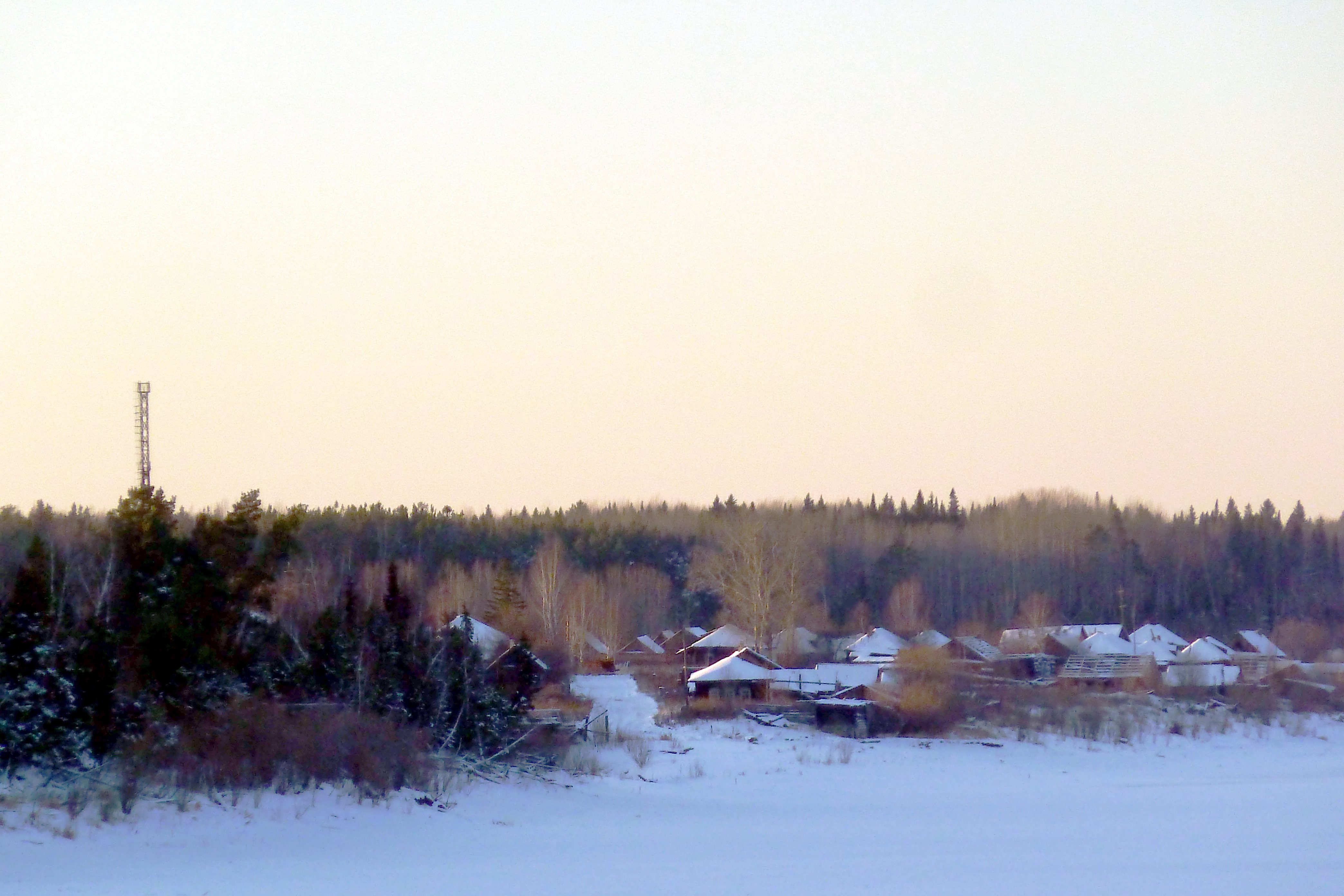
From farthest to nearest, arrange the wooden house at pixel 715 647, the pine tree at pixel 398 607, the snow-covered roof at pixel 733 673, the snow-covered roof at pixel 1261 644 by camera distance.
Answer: the snow-covered roof at pixel 1261 644, the wooden house at pixel 715 647, the snow-covered roof at pixel 733 673, the pine tree at pixel 398 607

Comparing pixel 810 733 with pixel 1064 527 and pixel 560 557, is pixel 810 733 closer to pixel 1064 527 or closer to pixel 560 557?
pixel 560 557

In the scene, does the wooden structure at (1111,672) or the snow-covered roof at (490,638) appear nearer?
the snow-covered roof at (490,638)

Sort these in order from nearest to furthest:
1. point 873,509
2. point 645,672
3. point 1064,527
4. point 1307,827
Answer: point 1307,827
point 645,672
point 1064,527
point 873,509

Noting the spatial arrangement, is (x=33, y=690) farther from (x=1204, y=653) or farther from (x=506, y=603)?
(x=1204, y=653)

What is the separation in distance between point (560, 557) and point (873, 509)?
5522cm

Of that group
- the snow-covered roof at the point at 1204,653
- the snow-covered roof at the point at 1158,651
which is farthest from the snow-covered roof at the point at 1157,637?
the snow-covered roof at the point at 1204,653

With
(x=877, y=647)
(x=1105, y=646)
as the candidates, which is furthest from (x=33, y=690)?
(x=1105, y=646)

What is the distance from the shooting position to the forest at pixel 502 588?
64.6 feet

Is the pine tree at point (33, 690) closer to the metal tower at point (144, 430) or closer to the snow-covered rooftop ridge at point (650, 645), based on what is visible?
the metal tower at point (144, 430)

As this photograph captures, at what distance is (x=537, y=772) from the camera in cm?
2525

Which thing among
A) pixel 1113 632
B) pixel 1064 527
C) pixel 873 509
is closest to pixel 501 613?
pixel 1113 632

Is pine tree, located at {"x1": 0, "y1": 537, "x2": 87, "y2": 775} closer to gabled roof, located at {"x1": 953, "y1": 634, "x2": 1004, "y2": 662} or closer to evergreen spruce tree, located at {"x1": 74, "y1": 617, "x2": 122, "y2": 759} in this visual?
evergreen spruce tree, located at {"x1": 74, "y1": 617, "x2": 122, "y2": 759}

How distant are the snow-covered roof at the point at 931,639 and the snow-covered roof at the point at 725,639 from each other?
9347 mm

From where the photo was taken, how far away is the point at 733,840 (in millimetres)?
20641
